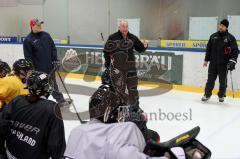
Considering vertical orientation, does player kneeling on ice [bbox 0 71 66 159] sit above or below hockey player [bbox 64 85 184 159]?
below

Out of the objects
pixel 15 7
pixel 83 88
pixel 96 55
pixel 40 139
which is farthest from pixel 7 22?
pixel 40 139

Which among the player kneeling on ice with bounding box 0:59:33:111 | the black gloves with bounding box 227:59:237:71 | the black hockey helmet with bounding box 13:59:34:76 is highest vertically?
the black hockey helmet with bounding box 13:59:34:76

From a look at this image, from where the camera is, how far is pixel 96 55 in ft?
28.6

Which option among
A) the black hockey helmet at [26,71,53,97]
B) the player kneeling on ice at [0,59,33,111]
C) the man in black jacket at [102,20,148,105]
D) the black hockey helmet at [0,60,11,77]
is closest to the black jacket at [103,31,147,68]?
the man in black jacket at [102,20,148,105]

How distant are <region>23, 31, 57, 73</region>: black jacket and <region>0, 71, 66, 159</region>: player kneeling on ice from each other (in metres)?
3.04

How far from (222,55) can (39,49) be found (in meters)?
2.98

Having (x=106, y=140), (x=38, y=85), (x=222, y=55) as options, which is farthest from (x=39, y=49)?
(x=106, y=140)

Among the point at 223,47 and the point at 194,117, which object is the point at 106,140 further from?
the point at 223,47

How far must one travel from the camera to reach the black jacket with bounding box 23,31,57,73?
5.13 m

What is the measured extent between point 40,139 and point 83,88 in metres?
5.33

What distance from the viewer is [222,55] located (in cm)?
603

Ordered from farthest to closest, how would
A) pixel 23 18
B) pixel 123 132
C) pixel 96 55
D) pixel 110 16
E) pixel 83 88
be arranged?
pixel 23 18, pixel 110 16, pixel 96 55, pixel 83 88, pixel 123 132

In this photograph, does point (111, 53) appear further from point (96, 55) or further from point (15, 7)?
point (15, 7)

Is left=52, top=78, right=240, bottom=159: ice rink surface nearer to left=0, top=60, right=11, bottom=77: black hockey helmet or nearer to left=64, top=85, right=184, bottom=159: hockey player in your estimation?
left=0, top=60, right=11, bottom=77: black hockey helmet
